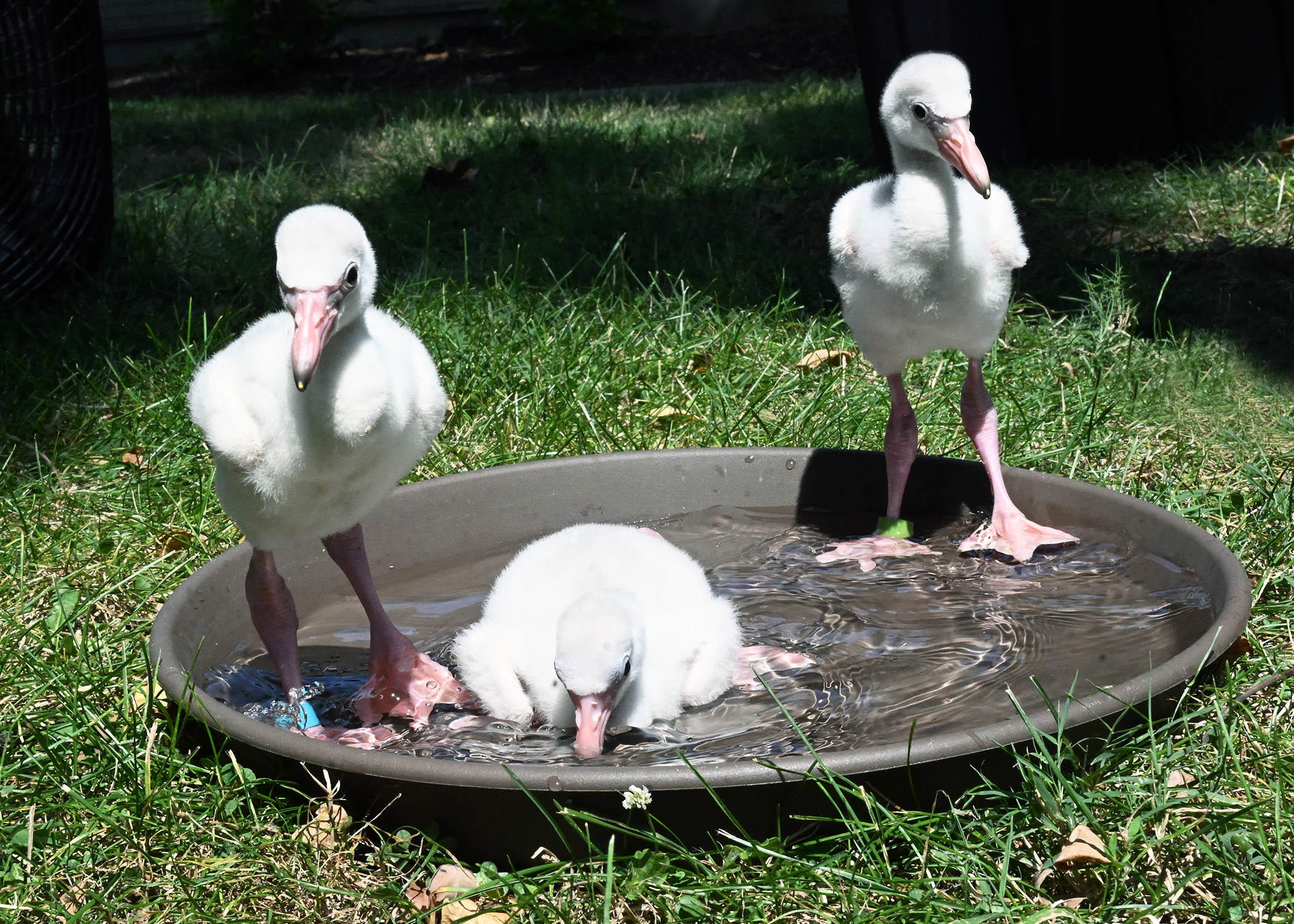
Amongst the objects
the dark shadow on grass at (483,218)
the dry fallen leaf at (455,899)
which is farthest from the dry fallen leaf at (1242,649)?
the dark shadow on grass at (483,218)

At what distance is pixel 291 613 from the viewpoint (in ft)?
9.37

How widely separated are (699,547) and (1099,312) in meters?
2.00

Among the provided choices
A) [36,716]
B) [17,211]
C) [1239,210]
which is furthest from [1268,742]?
[17,211]

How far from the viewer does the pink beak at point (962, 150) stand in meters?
3.10

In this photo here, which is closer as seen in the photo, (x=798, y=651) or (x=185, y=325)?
(x=798, y=651)

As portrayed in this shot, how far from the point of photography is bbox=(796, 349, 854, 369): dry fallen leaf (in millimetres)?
4770

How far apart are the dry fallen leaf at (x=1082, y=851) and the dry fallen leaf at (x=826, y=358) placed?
278cm

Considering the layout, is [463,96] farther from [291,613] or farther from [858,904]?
[858,904]

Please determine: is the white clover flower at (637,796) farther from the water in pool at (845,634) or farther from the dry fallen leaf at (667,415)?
the dry fallen leaf at (667,415)

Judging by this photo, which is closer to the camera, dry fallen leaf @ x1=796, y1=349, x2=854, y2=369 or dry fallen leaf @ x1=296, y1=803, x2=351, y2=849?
dry fallen leaf @ x1=296, y1=803, x2=351, y2=849

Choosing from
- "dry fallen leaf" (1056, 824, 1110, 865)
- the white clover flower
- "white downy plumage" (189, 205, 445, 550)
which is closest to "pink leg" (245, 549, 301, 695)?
"white downy plumage" (189, 205, 445, 550)

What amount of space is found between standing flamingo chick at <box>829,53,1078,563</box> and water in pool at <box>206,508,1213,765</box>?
0.46ft

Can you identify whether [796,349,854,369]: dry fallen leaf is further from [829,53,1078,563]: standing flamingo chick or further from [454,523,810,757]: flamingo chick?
[454,523,810,757]: flamingo chick

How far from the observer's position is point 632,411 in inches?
175
